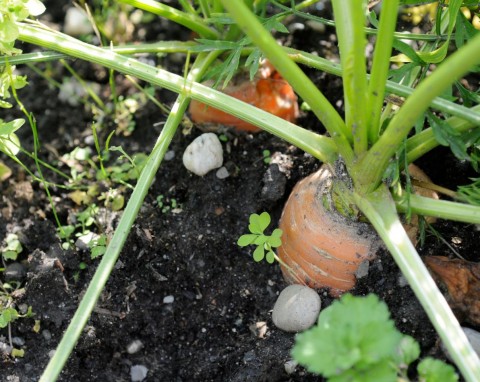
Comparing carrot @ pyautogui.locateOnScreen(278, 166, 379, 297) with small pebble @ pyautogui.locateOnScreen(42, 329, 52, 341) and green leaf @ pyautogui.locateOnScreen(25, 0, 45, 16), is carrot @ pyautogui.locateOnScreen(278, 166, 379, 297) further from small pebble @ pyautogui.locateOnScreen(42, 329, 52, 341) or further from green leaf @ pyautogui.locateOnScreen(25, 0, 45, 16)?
green leaf @ pyautogui.locateOnScreen(25, 0, 45, 16)

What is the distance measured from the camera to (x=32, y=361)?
1.43 metres

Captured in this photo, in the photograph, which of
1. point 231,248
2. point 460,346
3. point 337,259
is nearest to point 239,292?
point 231,248

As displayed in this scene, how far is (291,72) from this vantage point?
3.53 ft

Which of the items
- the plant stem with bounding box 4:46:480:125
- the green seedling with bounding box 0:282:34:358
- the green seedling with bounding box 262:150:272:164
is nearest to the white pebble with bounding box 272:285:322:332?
the green seedling with bounding box 262:150:272:164

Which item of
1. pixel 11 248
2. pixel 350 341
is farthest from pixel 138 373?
pixel 350 341

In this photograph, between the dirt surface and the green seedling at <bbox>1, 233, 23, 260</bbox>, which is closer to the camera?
the dirt surface

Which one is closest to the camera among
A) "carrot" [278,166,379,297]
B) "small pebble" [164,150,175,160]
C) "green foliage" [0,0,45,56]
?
"green foliage" [0,0,45,56]

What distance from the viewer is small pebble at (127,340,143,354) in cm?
146

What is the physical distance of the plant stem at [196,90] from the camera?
1.26 meters

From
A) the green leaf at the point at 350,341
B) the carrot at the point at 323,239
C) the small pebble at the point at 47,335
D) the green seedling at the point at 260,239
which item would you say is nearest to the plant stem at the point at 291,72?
the carrot at the point at 323,239

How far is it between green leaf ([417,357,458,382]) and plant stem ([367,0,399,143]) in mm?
446

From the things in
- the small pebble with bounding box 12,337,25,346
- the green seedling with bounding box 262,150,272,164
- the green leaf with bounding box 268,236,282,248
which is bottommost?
the small pebble with bounding box 12,337,25,346

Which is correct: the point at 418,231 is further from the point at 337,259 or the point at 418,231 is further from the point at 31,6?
the point at 31,6

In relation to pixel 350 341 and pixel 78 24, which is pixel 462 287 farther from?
pixel 78 24
